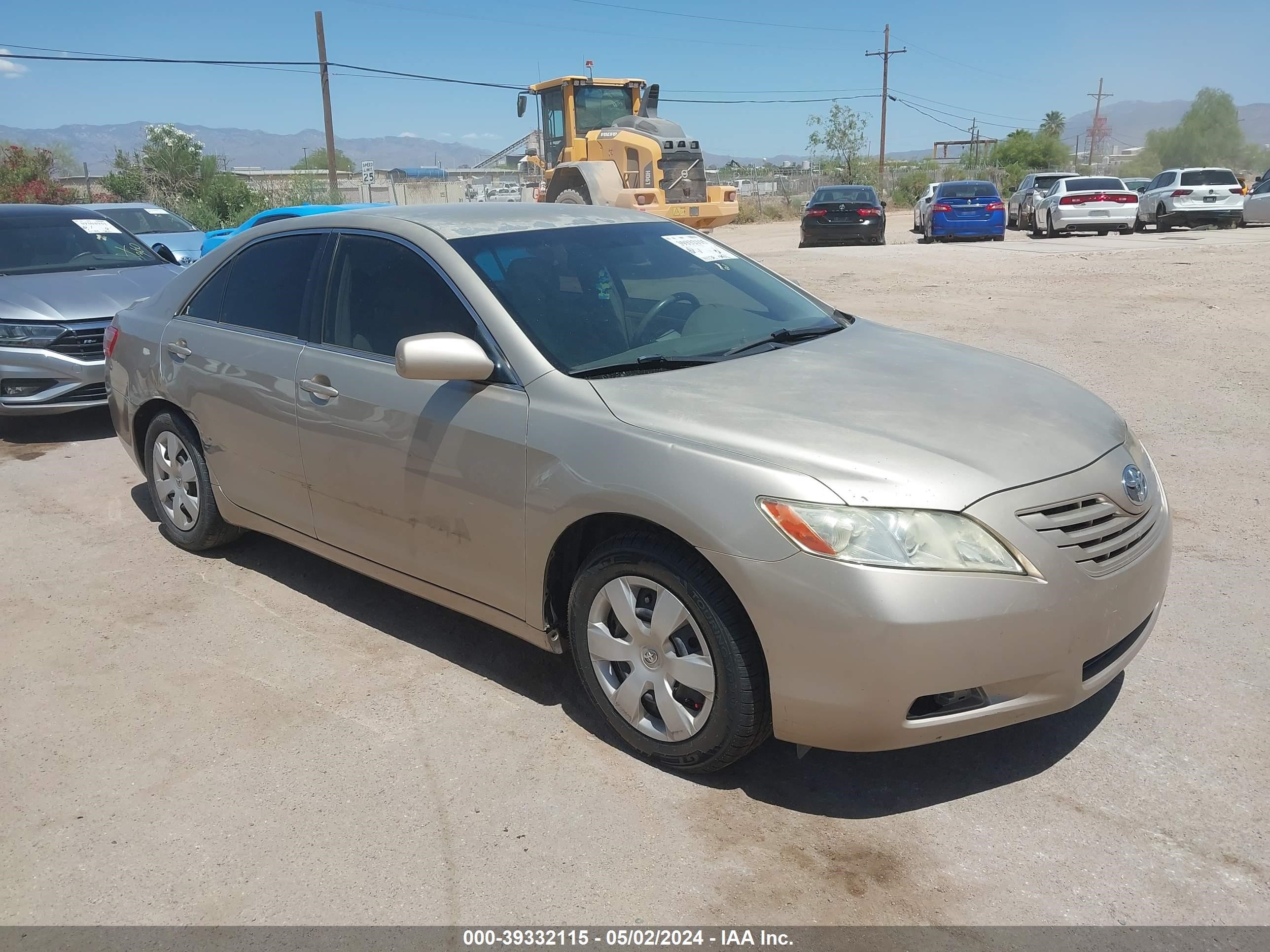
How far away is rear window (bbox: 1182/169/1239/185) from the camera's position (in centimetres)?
2547

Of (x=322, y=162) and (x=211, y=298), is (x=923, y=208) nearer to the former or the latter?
(x=211, y=298)

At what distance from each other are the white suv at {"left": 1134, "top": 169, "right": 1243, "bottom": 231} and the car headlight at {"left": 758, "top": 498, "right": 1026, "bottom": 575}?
2541 centimetres

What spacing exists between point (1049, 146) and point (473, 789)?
8819cm

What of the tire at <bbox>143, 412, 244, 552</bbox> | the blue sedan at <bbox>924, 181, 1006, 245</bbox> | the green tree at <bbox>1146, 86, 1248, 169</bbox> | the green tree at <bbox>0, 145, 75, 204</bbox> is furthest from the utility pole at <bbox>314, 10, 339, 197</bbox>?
the green tree at <bbox>1146, 86, 1248, 169</bbox>

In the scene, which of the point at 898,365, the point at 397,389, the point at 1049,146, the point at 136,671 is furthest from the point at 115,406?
the point at 1049,146

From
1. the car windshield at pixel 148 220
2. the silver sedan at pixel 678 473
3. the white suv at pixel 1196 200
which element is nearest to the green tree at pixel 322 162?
the white suv at pixel 1196 200

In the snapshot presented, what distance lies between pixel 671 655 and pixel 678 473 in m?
0.56

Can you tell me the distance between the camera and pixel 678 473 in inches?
122

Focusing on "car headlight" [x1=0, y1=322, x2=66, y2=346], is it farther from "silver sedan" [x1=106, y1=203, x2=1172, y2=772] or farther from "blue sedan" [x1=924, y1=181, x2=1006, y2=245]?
"blue sedan" [x1=924, y1=181, x2=1006, y2=245]

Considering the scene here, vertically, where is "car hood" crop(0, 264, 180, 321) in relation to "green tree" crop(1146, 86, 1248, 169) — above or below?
below

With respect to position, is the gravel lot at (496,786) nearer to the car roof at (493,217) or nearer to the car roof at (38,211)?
the car roof at (493,217)

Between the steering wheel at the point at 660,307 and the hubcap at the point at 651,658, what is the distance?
3.41ft

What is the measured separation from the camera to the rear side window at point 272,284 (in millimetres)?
4520

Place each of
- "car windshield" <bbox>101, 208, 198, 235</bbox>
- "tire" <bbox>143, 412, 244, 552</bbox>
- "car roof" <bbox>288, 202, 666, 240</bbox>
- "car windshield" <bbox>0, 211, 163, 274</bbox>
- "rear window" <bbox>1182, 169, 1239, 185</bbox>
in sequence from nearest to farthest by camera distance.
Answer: "car roof" <bbox>288, 202, 666, 240</bbox> → "tire" <bbox>143, 412, 244, 552</bbox> → "car windshield" <bbox>0, 211, 163, 274</bbox> → "car windshield" <bbox>101, 208, 198, 235</bbox> → "rear window" <bbox>1182, 169, 1239, 185</bbox>
